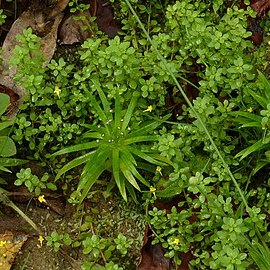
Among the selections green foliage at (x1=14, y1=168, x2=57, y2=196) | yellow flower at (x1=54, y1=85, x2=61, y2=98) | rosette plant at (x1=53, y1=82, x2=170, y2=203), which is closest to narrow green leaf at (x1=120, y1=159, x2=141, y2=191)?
rosette plant at (x1=53, y1=82, x2=170, y2=203)

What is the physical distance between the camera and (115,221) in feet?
11.8

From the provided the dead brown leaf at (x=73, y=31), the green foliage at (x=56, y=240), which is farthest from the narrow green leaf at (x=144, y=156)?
the dead brown leaf at (x=73, y=31)

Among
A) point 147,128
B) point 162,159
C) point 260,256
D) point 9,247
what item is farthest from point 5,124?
point 260,256

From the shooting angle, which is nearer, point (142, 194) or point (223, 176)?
point (223, 176)

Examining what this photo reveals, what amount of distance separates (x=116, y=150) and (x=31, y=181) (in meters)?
0.49

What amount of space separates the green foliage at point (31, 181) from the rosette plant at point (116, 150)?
2.8 inches

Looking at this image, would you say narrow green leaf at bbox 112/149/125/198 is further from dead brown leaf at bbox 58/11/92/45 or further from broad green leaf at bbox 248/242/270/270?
dead brown leaf at bbox 58/11/92/45

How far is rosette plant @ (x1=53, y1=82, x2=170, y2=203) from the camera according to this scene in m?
3.35

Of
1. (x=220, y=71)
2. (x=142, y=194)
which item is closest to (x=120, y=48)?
(x=220, y=71)

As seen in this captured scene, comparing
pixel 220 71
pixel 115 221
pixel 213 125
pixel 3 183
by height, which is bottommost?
pixel 115 221

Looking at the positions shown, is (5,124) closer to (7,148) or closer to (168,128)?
(7,148)

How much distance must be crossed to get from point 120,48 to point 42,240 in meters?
1.12

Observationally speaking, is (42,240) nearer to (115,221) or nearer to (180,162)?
(115,221)

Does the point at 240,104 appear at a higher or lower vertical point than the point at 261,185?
higher
